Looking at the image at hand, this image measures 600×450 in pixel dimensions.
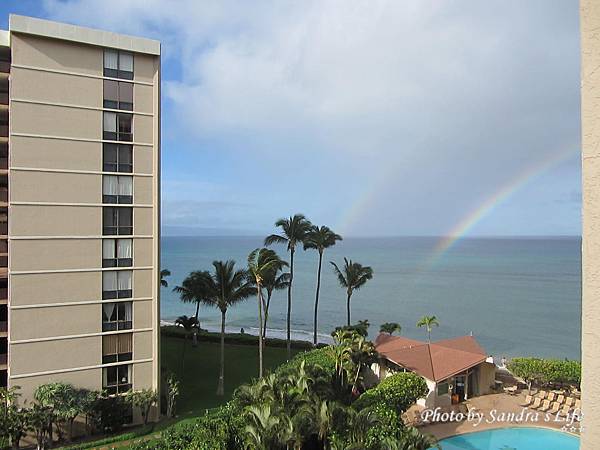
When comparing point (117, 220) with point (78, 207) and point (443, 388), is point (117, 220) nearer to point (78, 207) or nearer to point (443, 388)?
point (78, 207)

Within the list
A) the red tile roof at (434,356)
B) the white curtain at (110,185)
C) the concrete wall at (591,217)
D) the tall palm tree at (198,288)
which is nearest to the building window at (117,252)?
the white curtain at (110,185)

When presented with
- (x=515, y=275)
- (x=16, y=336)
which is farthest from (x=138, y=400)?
(x=515, y=275)

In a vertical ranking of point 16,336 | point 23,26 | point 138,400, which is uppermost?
point 23,26

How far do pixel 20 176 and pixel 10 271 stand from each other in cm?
375

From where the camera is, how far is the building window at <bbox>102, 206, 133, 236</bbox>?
62.5 ft

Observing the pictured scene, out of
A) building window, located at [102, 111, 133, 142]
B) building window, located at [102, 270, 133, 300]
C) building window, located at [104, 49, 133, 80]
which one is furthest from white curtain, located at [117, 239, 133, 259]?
building window, located at [104, 49, 133, 80]

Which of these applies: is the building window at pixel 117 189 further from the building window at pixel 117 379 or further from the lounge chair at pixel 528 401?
the lounge chair at pixel 528 401

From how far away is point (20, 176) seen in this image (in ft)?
57.8

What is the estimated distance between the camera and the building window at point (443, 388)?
21.0 meters

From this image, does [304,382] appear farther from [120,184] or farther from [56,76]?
[56,76]

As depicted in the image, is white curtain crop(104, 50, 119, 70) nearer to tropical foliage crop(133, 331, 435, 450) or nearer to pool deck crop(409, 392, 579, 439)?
tropical foliage crop(133, 331, 435, 450)

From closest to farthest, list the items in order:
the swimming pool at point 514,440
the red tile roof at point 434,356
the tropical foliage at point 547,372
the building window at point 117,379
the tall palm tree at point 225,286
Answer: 1. the swimming pool at point 514,440
2. the building window at point 117,379
3. the red tile roof at point 434,356
4. the tropical foliage at point 547,372
5. the tall palm tree at point 225,286

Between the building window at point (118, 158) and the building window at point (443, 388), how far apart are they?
17.2 metres

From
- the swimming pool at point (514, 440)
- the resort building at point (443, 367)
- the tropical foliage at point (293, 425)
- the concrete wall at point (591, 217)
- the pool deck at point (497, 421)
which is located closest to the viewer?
the concrete wall at point (591, 217)
